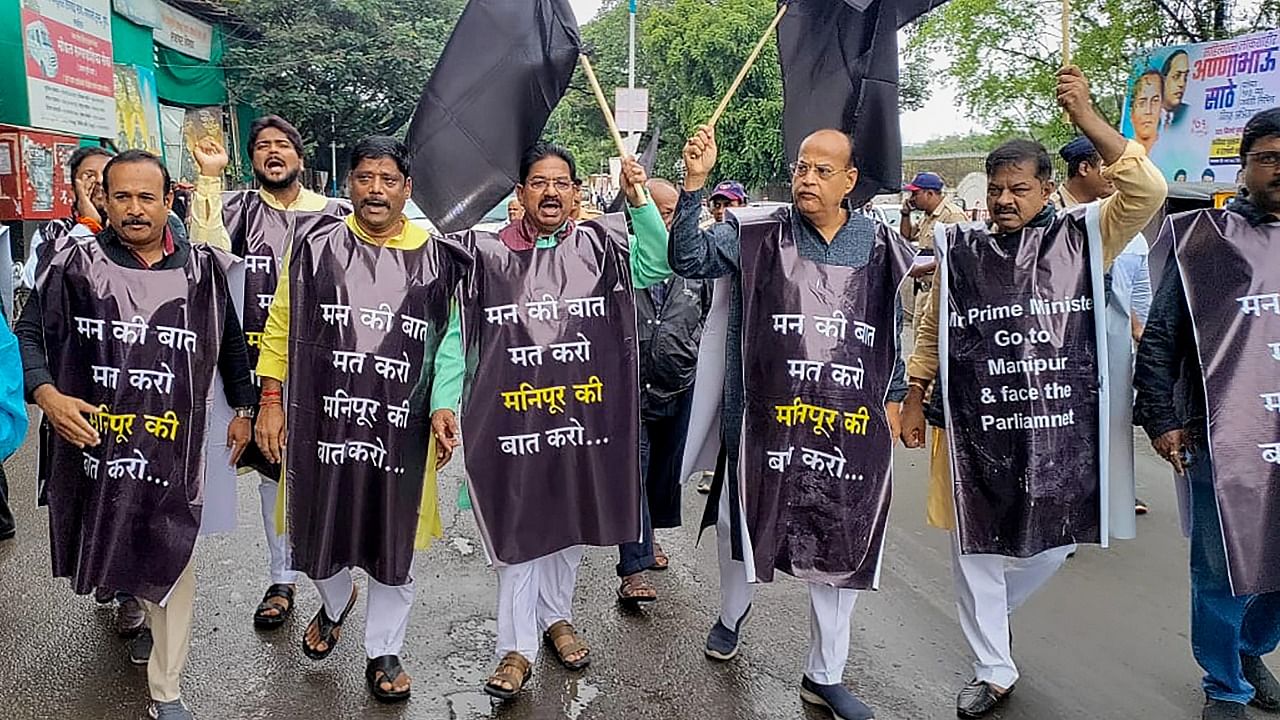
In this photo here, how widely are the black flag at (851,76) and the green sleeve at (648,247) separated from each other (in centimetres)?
76

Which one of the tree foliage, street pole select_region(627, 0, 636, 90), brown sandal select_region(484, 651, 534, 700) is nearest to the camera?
brown sandal select_region(484, 651, 534, 700)

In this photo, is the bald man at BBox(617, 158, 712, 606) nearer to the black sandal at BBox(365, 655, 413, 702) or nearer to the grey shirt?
the grey shirt

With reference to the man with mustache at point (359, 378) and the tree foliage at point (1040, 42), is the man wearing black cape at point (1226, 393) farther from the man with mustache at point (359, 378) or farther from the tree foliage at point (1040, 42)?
the tree foliage at point (1040, 42)

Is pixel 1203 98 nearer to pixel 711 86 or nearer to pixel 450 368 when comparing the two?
pixel 450 368

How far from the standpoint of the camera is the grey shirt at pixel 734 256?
11.3 feet

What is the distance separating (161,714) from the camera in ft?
10.9

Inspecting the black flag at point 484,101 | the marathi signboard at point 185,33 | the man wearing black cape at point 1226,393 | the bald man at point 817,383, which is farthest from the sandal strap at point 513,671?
the marathi signboard at point 185,33

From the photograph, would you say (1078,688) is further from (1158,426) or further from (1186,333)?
(1186,333)

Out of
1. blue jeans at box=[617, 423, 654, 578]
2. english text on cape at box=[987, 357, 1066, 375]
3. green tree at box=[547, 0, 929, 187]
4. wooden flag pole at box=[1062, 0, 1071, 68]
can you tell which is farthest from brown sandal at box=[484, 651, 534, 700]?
green tree at box=[547, 0, 929, 187]

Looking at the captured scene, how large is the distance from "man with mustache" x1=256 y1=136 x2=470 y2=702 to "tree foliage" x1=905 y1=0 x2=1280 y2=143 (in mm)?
13595

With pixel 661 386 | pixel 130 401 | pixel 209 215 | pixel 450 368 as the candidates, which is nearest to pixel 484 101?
pixel 450 368

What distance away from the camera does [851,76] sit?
409 cm

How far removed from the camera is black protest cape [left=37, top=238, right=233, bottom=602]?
3250mm

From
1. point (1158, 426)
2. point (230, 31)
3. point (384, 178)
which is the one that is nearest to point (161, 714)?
point (384, 178)
